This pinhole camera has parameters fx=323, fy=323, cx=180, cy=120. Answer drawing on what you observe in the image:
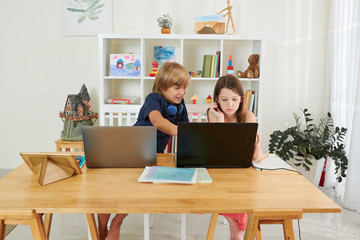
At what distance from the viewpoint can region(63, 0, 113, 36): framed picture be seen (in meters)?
3.19

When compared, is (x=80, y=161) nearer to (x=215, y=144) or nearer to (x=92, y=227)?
(x=92, y=227)

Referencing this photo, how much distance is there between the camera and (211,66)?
3.04 metres

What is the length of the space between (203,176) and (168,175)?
0.50 ft

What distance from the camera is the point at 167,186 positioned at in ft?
4.27

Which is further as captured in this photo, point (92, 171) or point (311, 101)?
point (311, 101)

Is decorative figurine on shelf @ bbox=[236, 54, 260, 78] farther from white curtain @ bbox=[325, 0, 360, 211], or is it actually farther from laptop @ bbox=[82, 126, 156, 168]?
laptop @ bbox=[82, 126, 156, 168]

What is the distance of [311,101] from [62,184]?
2.73m

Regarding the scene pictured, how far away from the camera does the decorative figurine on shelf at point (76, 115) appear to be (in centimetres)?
300

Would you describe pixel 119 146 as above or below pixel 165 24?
below

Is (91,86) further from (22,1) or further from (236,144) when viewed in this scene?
(236,144)

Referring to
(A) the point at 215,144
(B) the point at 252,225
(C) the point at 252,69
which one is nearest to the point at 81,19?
(C) the point at 252,69

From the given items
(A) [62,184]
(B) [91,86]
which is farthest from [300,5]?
(A) [62,184]

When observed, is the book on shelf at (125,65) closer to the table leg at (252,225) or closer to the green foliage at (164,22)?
the green foliage at (164,22)

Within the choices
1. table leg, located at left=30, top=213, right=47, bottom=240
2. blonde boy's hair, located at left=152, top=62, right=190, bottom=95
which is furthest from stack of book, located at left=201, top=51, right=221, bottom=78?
table leg, located at left=30, top=213, right=47, bottom=240
